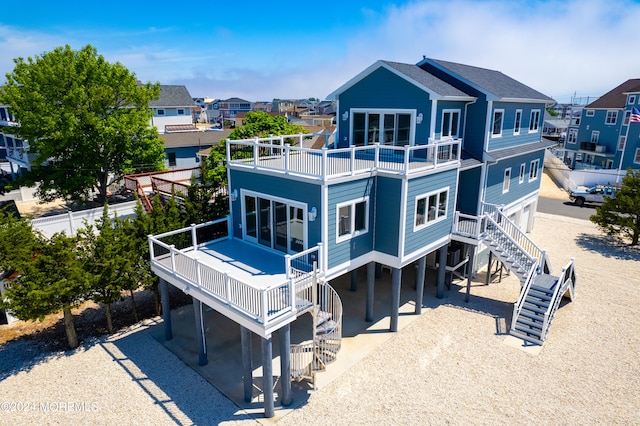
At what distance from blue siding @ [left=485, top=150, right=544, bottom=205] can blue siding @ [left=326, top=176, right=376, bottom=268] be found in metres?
7.96

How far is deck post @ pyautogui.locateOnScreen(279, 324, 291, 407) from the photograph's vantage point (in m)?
10.6

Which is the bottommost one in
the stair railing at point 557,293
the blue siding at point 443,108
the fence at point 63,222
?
the stair railing at point 557,293

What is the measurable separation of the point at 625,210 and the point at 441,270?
1454 centimetres

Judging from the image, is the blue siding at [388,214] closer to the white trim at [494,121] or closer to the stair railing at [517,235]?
the stair railing at [517,235]

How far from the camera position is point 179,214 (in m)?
A: 16.5

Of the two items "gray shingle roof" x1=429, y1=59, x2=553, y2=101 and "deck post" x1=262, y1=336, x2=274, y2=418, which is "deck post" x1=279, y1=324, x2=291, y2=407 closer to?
"deck post" x1=262, y1=336, x2=274, y2=418

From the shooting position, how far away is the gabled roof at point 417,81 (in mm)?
15383

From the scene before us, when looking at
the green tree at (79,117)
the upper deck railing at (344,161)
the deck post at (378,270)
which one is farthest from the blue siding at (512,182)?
the green tree at (79,117)

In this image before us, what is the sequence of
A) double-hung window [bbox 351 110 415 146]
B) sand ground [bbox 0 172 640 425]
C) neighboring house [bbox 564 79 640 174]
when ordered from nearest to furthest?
sand ground [bbox 0 172 640 425], double-hung window [bbox 351 110 415 146], neighboring house [bbox 564 79 640 174]

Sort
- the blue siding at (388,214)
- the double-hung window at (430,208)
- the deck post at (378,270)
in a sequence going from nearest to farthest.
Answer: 1. the blue siding at (388,214)
2. the double-hung window at (430,208)
3. the deck post at (378,270)

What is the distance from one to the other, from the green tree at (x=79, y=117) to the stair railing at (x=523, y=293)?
23.5 metres

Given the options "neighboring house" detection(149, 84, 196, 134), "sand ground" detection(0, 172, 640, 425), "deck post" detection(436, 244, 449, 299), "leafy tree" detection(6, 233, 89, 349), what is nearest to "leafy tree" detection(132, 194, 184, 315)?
"leafy tree" detection(6, 233, 89, 349)

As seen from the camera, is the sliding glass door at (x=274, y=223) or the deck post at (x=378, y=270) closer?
the sliding glass door at (x=274, y=223)

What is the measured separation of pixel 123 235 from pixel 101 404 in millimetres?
5604
